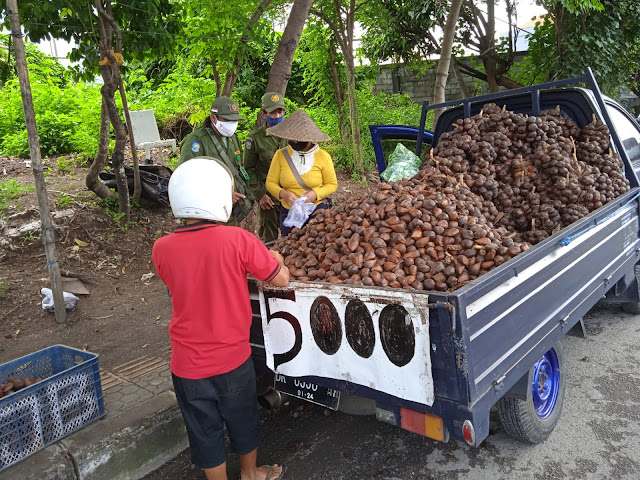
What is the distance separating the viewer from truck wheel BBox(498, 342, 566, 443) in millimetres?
2812

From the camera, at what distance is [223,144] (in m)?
4.71

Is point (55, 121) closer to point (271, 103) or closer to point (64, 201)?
point (64, 201)

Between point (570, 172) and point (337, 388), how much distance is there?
2631mm

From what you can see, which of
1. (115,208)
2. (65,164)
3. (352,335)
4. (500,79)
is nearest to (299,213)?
(352,335)

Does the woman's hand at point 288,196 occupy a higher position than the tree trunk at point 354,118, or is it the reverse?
the tree trunk at point 354,118

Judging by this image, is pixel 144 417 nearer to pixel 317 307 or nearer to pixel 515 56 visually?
pixel 317 307

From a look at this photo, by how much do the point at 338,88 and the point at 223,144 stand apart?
8075mm

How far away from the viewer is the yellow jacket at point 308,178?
14.7 feet

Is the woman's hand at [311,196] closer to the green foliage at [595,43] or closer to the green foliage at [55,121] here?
the green foliage at [55,121]

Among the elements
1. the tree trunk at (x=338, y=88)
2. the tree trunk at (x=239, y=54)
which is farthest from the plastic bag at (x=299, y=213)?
the tree trunk at (x=338, y=88)

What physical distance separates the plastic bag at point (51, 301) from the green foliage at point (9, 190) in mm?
2136

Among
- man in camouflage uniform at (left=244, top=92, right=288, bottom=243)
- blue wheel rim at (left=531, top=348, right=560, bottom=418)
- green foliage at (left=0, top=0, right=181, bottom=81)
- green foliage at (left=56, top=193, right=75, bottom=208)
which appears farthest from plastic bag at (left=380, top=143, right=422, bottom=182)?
green foliage at (left=56, top=193, right=75, bottom=208)

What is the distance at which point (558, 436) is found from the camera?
3104mm

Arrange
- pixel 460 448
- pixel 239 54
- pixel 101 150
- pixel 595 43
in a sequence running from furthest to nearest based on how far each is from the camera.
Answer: pixel 595 43 < pixel 101 150 < pixel 239 54 < pixel 460 448
